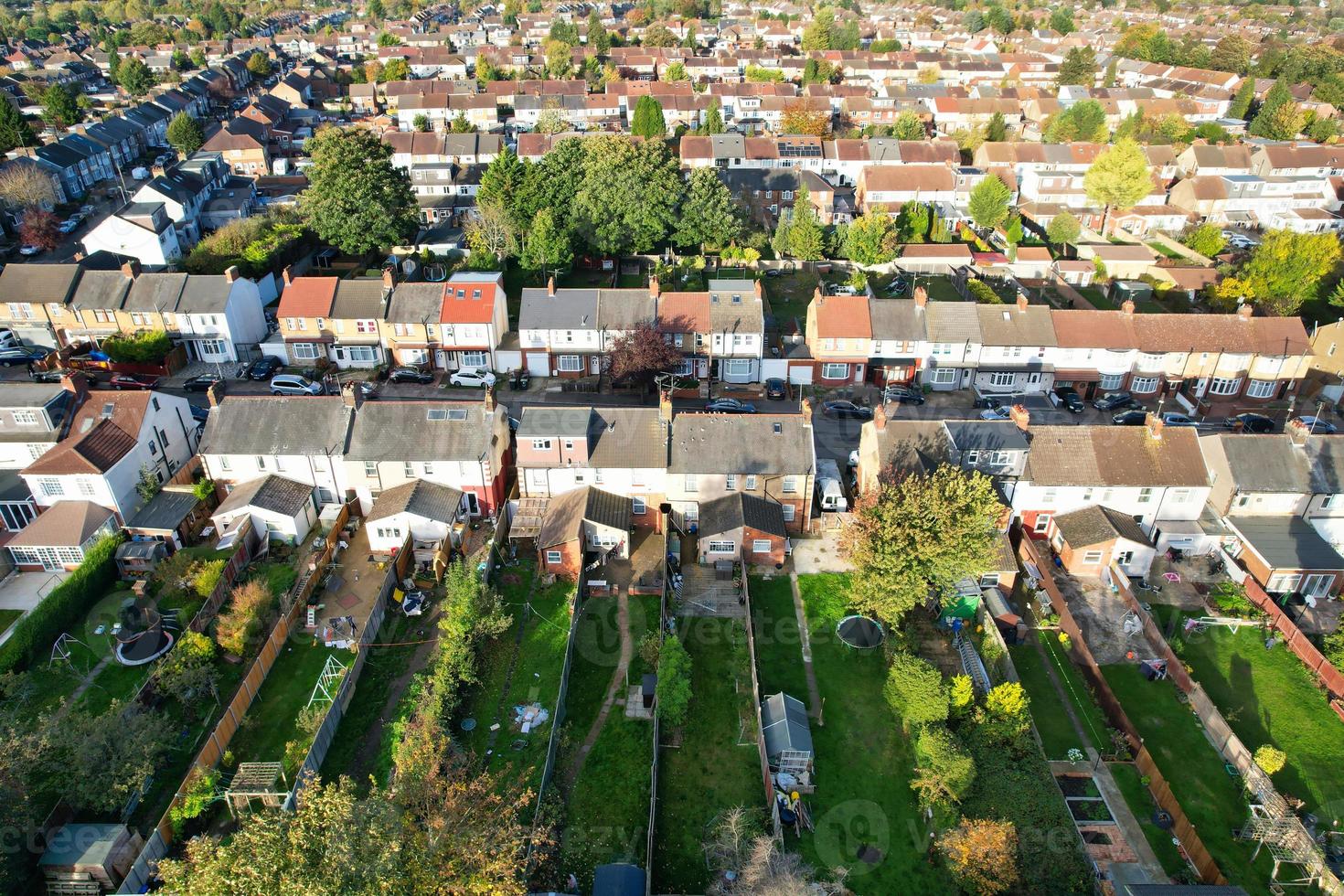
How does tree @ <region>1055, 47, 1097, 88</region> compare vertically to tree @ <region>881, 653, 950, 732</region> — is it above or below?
above

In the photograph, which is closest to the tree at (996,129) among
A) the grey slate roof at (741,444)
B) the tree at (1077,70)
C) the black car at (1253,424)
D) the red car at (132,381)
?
the tree at (1077,70)

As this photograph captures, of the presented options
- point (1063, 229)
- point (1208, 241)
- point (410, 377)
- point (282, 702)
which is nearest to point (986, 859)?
point (282, 702)

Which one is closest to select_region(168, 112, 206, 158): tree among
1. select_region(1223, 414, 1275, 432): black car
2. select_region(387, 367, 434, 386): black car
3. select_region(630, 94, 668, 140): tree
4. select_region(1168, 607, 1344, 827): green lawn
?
select_region(630, 94, 668, 140): tree

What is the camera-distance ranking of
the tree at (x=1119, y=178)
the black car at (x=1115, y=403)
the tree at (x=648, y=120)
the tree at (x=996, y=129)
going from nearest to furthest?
the black car at (x=1115, y=403) → the tree at (x=1119, y=178) → the tree at (x=648, y=120) → the tree at (x=996, y=129)

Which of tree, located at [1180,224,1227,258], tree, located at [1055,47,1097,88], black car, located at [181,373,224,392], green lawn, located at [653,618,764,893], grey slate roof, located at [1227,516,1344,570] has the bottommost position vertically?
black car, located at [181,373,224,392]

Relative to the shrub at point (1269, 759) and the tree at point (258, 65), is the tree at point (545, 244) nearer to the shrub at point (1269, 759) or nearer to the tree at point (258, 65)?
the shrub at point (1269, 759)

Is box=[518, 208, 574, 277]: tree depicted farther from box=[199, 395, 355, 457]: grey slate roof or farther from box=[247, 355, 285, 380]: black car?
box=[199, 395, 355, 457]: grey slate roof

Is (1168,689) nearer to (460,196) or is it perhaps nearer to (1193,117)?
(460,196)
